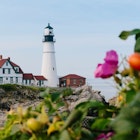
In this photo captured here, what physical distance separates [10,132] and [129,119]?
574 mm

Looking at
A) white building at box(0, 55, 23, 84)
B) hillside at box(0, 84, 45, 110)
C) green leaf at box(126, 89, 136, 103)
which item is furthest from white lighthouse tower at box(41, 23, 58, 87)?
green leaf at box(126, 89, 136, 103)

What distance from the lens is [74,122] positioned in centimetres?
119

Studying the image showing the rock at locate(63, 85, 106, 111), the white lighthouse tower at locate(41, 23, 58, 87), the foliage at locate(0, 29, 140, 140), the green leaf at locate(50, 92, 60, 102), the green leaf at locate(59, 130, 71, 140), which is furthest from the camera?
the white lighthouse tower at locate(41, 23, 58, 87)

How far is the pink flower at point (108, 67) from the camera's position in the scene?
1251mm

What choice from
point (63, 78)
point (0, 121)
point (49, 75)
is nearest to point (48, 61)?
point (49, 75)

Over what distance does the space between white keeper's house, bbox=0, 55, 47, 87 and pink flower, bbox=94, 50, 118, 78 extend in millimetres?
57187

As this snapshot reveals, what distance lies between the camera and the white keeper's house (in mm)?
59219

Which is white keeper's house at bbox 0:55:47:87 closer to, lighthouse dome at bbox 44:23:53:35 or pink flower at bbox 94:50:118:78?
lighthouse dome at bbox 44:23:53:35

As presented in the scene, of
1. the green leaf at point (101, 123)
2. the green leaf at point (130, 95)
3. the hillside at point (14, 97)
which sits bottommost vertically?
the green leaf at point (101, 123)

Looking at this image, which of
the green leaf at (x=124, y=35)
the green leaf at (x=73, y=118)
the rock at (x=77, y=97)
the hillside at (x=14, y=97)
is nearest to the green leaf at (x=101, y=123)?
the green leaf at (x=73, y=118)

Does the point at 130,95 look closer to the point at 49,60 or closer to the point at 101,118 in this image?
the point at 101,118

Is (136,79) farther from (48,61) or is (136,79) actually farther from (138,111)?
(48,61)

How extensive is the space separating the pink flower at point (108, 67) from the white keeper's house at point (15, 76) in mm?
57187

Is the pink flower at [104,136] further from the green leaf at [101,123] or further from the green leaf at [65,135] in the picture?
the green leaf at [65,135]
